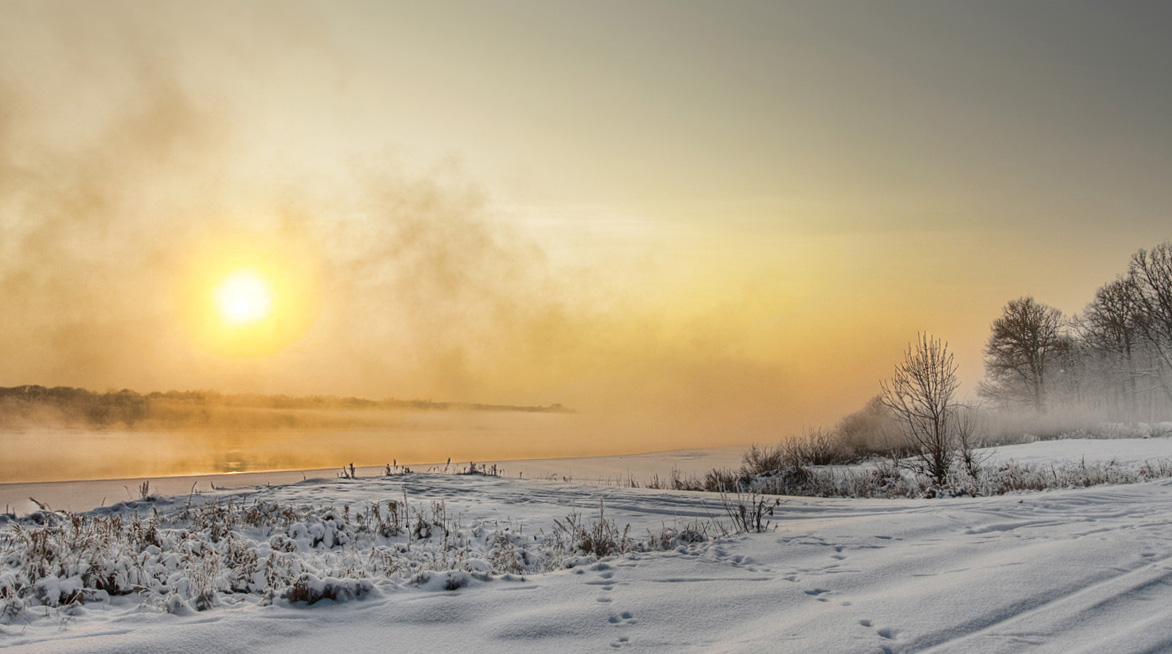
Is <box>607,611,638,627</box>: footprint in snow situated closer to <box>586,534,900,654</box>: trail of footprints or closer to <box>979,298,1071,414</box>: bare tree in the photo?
<box>586,534,900,654</box>: trail of footprints

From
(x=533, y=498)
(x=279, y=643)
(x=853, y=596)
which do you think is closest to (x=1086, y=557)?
(x=853, y=596)

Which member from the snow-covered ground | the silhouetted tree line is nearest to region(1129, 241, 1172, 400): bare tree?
the silhouetted tree line

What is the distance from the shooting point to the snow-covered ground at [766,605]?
3.84 meters

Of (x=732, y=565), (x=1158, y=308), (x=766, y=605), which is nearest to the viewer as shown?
Result: (x=766, y=605)

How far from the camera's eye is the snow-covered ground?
3.84 metres

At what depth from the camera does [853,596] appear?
4.78 meters

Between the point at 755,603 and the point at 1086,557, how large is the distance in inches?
125

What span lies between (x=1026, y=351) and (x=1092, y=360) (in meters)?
6.34

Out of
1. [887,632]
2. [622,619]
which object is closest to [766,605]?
[887,632]

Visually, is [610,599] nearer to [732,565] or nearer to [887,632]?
[732,565]

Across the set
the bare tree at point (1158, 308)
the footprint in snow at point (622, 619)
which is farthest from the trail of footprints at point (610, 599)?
the bare tree at point (1158, 308)

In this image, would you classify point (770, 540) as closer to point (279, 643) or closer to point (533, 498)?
point (279, 643)

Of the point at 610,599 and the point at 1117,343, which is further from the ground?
the point at 1117,343

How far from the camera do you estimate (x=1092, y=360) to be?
44.9 m
